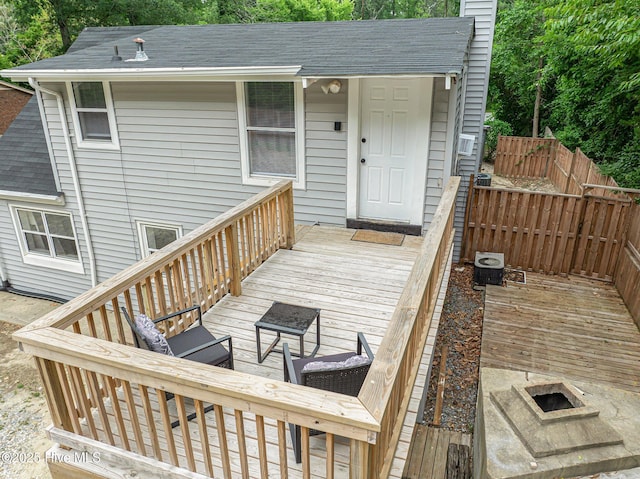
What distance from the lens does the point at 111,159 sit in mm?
8086

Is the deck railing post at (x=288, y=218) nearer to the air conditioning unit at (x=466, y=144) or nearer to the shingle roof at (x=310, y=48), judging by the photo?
the shingle roof at (x=310, y=48)

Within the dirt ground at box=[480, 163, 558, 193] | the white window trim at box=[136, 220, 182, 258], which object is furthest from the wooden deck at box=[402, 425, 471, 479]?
the dirt ground at box=[480, 163, 558, 193]

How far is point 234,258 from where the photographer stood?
458 centimetres

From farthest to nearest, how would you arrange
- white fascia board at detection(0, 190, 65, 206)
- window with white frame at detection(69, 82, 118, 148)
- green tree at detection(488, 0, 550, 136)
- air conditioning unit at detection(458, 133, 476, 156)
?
green tree at detection(488, 0, 550, 136) → white fascia board at detection(0, 190, 65, 206) → window with white frame at detection(69, 82, 118, 148) → air conditioning unit at detection(458, 133, 476, 156)

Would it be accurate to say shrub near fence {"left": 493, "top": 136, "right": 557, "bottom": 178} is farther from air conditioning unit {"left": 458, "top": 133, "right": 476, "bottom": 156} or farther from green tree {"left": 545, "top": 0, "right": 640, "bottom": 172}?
air conditioning unit {"left": 458, "top": 133, "right": 476, "bottom": 156}

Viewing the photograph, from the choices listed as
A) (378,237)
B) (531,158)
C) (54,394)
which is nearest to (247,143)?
(378,237)

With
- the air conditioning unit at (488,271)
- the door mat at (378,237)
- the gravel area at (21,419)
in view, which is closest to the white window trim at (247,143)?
the door mat at (378,237)

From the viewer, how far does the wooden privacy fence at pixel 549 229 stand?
707cm

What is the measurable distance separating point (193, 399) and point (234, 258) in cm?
218

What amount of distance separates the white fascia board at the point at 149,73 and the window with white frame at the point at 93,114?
528 mm

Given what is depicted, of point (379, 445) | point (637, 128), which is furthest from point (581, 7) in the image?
point (379, 445)

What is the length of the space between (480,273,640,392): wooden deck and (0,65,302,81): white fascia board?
14.9 feet

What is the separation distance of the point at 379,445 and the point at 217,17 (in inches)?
1087

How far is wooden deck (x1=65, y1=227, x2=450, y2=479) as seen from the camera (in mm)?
2830
